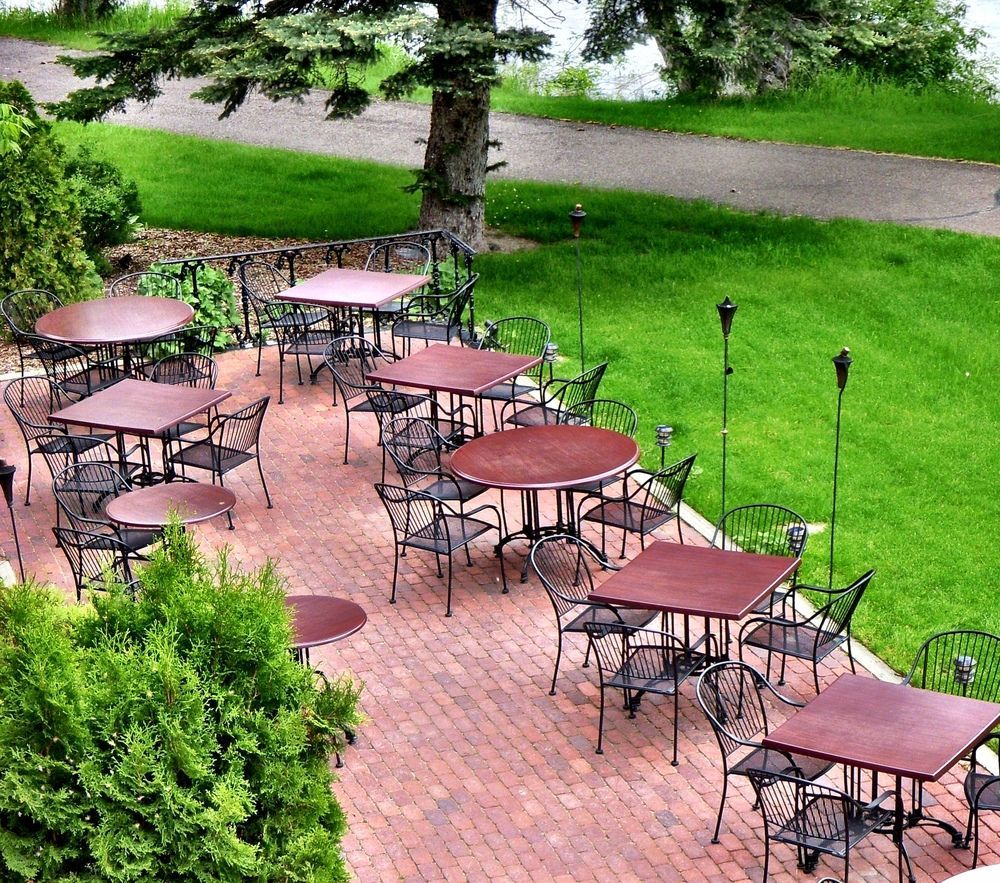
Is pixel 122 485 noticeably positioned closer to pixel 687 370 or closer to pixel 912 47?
pixel 687 370

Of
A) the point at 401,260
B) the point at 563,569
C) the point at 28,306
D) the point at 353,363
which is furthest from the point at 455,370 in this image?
the point at 401,260

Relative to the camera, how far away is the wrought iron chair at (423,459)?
11.2 metres

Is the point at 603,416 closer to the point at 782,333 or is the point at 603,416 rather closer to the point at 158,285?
the point at 782,333

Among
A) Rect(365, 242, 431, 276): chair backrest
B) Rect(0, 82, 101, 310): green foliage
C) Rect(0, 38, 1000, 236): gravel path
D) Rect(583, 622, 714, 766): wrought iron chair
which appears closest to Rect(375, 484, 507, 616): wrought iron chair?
Rect(583, 622, 714, 766): wrought iron chair

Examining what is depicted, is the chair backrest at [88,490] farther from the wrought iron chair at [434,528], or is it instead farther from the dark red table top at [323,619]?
the dark red table top at [323,619]

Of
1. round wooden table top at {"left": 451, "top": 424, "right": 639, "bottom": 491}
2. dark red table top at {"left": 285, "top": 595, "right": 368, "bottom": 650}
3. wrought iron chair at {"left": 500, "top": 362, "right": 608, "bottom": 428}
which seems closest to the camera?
dark red table top at {"left": 285, "top": 595, "right": 368, "bottom": 650}

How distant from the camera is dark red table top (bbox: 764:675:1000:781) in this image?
23.9ft

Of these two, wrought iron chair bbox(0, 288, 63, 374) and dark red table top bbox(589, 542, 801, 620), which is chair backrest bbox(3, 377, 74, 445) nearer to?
wrought iron chair bbox(0, 288, 63, 374)

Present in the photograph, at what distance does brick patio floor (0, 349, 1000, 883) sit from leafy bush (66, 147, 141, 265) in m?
7.08

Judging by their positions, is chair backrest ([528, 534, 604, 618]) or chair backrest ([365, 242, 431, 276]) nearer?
chair backrest ([528, 534, 604, 618])

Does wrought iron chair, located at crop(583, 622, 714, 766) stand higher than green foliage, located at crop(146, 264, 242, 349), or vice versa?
green foliage, located at crop(146, 264, 242, 349)

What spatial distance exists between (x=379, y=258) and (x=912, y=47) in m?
7.00

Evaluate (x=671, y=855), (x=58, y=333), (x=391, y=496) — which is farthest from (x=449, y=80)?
(x=671, y=855)

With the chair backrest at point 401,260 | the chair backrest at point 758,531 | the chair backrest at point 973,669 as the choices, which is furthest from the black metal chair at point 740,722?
the chair backrest at point 401,260
